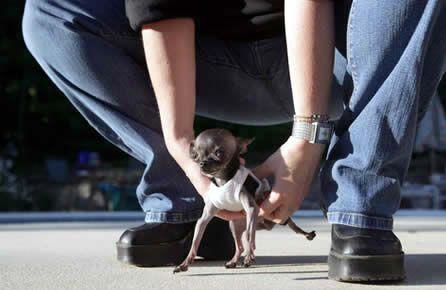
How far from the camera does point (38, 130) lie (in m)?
13.9

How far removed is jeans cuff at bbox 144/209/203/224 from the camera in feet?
5.59

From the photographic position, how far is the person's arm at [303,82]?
4.86ft

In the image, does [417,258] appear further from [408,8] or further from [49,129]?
[49,129]

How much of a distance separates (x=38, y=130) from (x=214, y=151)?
12.8 m

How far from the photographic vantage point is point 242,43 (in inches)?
73.0

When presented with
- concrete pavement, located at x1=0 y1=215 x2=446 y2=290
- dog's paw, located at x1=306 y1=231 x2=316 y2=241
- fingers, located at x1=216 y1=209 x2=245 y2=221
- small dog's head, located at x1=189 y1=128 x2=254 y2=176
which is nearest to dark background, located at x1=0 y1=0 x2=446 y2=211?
concrete pavement, located at x1=0 y1=215 x2=446 y2=290

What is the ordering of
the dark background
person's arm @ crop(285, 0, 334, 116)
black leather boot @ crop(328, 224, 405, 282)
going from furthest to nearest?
the dark background → person's arm @ crop(285, 0, 334, 116) → black leather boot @ crop(328, 224, 405, 282)

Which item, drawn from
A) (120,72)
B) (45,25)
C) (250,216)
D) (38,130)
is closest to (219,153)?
(250,216)

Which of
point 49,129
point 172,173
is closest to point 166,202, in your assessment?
point 172,173

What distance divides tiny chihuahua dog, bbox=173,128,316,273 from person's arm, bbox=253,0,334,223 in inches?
1.4

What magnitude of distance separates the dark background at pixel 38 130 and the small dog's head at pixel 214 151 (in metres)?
9.12

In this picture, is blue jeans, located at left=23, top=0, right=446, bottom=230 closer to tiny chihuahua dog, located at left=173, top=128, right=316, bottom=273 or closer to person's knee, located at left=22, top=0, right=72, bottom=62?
person's knee, located at left=22, top=0, right=72, bottom=62

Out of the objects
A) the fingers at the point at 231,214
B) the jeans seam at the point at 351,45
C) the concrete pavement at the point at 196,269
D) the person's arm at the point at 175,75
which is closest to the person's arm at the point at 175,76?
the person's arm at the point at 175,75

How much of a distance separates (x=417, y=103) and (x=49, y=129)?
12946mm
